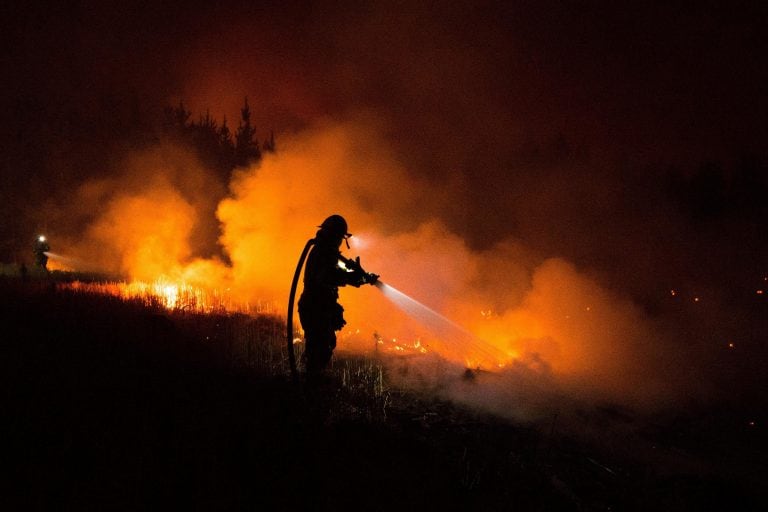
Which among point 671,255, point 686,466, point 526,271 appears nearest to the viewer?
point 686,466

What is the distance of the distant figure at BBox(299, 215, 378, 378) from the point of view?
560cm

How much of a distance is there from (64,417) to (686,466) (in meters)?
7.40

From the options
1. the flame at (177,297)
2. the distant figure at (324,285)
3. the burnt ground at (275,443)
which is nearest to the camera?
the burnt ground at (275,443)

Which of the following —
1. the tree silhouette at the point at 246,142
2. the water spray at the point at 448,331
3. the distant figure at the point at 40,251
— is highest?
the tree silhouette at the point at 246,142

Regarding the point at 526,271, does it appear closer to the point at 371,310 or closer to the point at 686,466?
the point at 371,310

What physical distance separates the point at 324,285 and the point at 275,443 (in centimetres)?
223

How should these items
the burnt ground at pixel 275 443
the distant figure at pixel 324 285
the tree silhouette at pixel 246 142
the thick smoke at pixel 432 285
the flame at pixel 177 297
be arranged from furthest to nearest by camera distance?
the tree silhouette at pixel 246 142 → the flame at pixel 177 297 → the thick smoke at pixel 432 285 → the distant figure at pixel 324 285 → the burnt ground at pixel 275 443

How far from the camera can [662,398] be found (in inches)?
332

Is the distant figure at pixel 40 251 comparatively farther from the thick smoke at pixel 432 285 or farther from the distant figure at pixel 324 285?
the distant figure at pixel 324 285

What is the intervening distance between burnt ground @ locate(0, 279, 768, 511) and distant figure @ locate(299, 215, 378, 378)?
55 cm

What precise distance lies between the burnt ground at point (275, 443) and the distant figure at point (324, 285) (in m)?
0.55

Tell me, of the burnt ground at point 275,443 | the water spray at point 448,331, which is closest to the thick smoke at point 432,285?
the water spray at point 448,331

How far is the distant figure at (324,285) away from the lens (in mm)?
5602

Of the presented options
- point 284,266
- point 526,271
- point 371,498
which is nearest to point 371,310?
point 284,266
